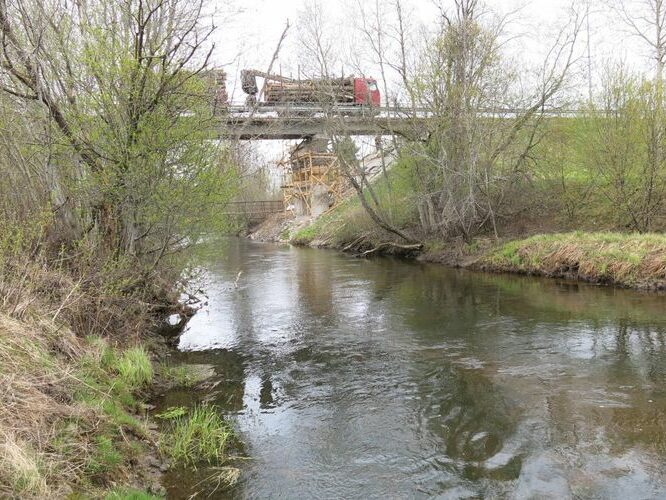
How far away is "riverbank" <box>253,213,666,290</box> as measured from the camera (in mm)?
15312

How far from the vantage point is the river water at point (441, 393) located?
5.43 meters

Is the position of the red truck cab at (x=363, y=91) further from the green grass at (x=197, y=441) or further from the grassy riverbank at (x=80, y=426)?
the green grass at (x=197, y=441)

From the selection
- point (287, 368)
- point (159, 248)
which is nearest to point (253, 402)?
point (287, 368)

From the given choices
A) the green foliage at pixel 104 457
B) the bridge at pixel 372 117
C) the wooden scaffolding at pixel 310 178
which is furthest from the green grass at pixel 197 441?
the wooden scaffolding at pixel 310 178

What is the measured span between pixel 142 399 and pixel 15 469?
382 cm

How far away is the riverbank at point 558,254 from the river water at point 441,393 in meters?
1.11

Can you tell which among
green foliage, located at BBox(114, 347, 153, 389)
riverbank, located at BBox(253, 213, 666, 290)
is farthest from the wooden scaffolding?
green foliage, located at BBox(114, 347, 153, 389)

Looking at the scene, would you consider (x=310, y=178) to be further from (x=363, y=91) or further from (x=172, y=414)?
(x=172, y=414)

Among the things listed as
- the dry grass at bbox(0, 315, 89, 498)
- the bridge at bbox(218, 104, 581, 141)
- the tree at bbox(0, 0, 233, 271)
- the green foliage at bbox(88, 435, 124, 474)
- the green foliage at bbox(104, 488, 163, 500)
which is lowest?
the green foliage at bbox(104, 488, 163, 500)

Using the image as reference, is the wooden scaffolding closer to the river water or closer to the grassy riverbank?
the river water

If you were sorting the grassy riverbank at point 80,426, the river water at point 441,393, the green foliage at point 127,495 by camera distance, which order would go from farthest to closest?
the river water at point 441,393, the green foliage at point 127,495, the grassy riverbank at point 80,426

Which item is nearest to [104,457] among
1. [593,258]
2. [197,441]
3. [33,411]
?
[33,411]

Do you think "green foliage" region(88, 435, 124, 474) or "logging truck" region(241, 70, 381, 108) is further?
"logging truck" region(241, 70, 381, 108)

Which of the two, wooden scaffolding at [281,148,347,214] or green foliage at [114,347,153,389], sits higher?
wooden scaffolding at [281,148,347,214]
